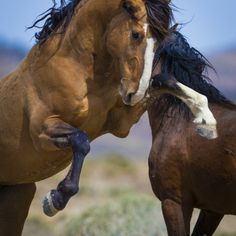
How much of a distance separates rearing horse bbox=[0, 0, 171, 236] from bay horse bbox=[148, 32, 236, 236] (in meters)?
0.39

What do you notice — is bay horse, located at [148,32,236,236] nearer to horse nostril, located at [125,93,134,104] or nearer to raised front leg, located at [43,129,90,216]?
horse nostril, located at [125,93,134,104]

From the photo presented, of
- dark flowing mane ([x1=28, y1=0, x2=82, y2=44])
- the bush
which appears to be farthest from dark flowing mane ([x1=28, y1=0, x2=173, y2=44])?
the bush

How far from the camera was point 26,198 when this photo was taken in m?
8.63

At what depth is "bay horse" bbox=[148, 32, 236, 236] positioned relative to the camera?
7668mm

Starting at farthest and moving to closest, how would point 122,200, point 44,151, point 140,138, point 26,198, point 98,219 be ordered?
point 140,138 < point 122,200 < point 98,219 < point 26,198 < point 44,151

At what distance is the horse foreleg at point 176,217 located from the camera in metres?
7.82

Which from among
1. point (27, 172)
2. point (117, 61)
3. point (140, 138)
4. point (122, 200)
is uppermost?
point (117, 61)

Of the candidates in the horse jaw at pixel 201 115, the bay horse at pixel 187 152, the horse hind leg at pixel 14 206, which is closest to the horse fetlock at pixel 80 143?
the bay horse at pixel 187 152

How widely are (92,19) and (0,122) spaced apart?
3.96 feet

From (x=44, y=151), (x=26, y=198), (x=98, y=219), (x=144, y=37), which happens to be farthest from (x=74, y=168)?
(x=98, y=219)

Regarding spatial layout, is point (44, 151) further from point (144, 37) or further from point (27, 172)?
point (144, 37)

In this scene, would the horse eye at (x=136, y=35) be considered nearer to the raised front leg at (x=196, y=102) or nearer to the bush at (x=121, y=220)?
the raised front leg at (x=196, y=102)

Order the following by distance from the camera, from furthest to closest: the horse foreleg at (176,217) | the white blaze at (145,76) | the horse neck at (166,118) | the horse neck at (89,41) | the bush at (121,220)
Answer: the bush at (121,220) → the horse neck at (166,118) → the horse foreleg at (176,217) → the horse neck at (89,41) → the white blaze at (145,76)

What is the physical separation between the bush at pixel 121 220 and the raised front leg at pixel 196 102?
4.17m
